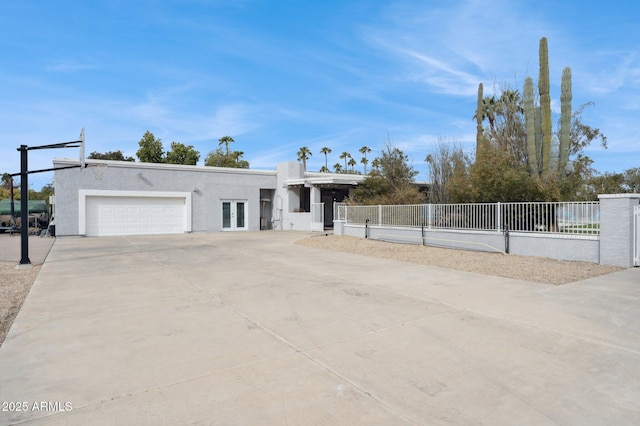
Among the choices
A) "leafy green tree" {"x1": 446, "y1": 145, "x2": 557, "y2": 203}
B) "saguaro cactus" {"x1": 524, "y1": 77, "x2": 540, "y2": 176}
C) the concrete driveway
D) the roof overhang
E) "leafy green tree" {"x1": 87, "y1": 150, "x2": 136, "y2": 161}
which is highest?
"leafy green tree" {"x1": 87, "y1": 150, "x2": 136, "y2": 161}

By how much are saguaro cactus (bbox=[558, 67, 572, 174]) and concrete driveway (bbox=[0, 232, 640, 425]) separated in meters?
11.4

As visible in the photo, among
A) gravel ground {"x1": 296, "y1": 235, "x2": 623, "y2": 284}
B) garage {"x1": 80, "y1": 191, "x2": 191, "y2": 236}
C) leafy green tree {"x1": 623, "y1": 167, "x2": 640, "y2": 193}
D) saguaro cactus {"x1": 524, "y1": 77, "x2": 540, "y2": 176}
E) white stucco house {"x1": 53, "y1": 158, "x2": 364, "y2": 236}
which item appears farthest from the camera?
leafy green tree {"x1": 623, "y1": 167, "x2": 640, "y2": 193}

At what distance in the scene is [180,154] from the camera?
144 ft

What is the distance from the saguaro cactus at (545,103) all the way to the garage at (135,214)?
21.4 meters

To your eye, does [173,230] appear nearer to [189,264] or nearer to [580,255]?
[189,264]

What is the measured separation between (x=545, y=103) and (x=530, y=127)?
1.33 metres

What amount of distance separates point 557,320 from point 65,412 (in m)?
6.36

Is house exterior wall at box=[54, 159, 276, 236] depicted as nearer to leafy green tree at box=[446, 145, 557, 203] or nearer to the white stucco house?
the white stucco house

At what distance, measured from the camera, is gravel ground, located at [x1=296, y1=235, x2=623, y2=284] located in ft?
32.0

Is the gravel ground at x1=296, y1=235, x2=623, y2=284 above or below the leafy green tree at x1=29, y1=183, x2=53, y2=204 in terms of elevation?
below

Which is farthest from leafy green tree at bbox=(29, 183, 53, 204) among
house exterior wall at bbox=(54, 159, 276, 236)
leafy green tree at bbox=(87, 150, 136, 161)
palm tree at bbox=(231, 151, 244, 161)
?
house exterior wall at bbox=(54, 159, 276, 236)

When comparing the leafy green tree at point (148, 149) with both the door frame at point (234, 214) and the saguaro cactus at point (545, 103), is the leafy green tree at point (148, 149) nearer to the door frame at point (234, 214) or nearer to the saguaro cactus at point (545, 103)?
the door frame at point (234, 214)

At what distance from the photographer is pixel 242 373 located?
4047 millimetres

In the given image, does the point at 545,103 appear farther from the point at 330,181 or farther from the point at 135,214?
the point at 135,214
